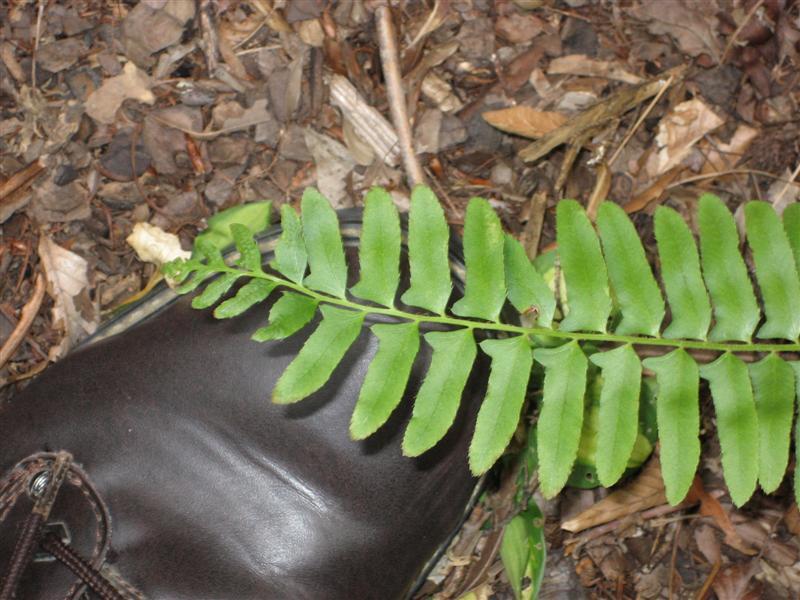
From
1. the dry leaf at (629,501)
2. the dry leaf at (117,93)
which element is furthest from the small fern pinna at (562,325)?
the dry leaf at (117,93)

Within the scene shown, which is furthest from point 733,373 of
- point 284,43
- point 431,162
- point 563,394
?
point 284,43

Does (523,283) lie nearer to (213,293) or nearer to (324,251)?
(324,251)

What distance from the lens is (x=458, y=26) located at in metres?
2.80

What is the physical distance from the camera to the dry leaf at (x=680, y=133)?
2.73 metres

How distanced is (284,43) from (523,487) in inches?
62.1

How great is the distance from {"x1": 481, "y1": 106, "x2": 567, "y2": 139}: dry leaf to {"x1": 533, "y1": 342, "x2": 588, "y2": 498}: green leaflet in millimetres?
1147

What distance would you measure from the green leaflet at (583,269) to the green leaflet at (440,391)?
0.77 ft

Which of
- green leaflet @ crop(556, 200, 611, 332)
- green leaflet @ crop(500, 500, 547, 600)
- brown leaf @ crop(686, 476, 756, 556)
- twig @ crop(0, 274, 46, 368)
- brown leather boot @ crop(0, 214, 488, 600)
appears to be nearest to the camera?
green leaflet @ crop(556, 200, 611, 332)

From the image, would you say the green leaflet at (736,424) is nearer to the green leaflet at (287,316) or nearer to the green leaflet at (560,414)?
the green leaflet at (560,414)

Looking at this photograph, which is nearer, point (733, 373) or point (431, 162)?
point (733, 373)

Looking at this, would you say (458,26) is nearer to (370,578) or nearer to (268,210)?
(268,210)

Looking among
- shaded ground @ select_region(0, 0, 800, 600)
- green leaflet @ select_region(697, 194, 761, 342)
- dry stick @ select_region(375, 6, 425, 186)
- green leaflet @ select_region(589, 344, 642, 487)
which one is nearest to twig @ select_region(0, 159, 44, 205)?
shaded ground @ select_region(0, 0, 800, 600)

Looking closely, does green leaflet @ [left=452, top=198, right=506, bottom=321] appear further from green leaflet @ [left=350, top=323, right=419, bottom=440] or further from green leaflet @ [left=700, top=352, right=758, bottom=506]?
green leaflet @ [left=700, top=352, right=758, bottom=506]

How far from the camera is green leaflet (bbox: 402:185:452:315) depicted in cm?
173
